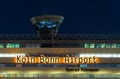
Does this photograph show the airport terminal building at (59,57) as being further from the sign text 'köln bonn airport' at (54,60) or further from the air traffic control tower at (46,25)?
the air traffic control tower at (46,25)

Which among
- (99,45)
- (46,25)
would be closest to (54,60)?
(99,45)

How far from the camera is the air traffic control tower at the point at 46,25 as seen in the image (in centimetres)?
13088

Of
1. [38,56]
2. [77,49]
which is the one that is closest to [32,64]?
[38,56]

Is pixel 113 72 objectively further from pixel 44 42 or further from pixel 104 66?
pixel 44 42

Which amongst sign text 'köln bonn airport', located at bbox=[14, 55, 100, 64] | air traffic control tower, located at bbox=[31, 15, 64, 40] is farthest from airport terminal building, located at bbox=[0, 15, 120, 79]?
air traffic control tower, located at bbox=[31, 15, 64, 40]

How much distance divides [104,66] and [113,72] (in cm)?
239

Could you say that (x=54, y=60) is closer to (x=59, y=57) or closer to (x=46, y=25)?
(x=59, y=57)

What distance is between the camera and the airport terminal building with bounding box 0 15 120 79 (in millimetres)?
120062

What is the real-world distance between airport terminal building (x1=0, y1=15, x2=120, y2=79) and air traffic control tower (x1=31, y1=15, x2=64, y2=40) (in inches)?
56.9

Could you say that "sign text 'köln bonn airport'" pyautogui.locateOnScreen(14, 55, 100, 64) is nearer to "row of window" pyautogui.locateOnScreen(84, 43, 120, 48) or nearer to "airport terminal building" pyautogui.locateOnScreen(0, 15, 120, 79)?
"airport terminal building" pyautogui.locateOnScreen(0, 15, 120, 79)

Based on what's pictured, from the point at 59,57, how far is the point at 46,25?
40.7 ft

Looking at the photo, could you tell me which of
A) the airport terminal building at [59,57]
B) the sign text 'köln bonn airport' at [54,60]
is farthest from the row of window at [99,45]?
the sign text 'köln bonn airport' at [54,60]

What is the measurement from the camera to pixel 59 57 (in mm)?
122312

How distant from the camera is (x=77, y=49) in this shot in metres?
124
